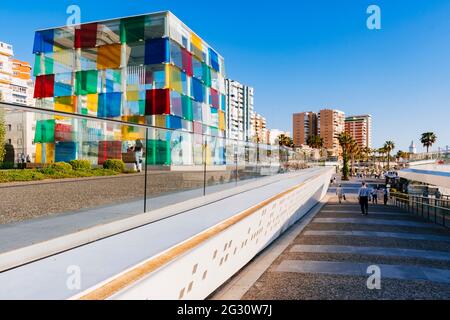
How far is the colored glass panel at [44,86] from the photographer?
1706 inches

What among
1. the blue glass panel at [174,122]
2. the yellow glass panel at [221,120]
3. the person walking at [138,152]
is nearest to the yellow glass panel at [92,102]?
the blue glass panel at [174,122]

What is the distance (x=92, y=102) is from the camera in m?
42.0

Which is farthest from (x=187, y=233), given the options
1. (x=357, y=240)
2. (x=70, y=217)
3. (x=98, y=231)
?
(x=357, y=240)

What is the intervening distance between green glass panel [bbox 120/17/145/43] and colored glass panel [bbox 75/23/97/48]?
4.28 m

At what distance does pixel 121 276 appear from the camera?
3.00 m

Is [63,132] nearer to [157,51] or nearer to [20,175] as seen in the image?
[20,175]

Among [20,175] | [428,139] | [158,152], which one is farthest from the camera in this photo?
[428,139]

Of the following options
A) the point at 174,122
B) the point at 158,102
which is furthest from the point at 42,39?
the point at 174,122

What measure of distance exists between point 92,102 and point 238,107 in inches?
6018

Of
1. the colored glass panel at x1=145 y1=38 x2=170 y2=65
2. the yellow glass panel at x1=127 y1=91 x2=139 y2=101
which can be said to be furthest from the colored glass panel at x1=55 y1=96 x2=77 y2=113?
the colored glass panel at x1=145 y1=38 x2=170 y2=65

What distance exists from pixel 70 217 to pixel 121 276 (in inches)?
99.9

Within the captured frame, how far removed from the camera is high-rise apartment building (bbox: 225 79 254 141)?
177875 mm

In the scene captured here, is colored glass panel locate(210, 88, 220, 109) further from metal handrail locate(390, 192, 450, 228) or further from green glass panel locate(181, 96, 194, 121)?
metal handrail locate(390, 192, 450, 228)
